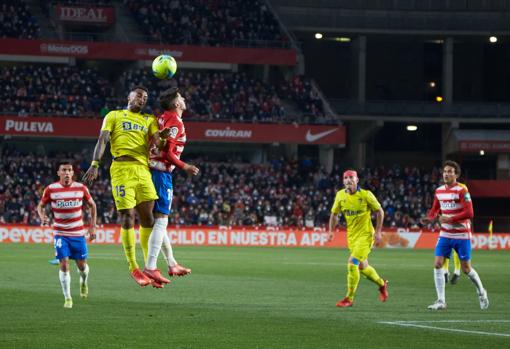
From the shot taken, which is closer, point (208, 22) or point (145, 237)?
point (145, 237)

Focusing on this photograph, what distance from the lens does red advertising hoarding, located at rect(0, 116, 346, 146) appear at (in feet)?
190

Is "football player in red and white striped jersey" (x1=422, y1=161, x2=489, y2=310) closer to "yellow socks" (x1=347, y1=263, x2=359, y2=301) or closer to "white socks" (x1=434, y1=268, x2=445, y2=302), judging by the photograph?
"white socks" (x1=434, y1=268, x2=445, y2=302)

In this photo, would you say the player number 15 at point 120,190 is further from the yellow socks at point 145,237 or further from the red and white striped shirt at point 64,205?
the red and white striped shirt at point 64,205

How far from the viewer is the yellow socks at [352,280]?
19719 mm

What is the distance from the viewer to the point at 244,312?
18.0 metres

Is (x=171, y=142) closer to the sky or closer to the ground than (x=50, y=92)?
closer to the ground

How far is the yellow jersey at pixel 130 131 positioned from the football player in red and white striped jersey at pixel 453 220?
6.48 m

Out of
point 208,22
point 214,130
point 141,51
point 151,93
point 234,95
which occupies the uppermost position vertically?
point 208,22

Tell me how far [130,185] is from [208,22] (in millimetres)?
51623

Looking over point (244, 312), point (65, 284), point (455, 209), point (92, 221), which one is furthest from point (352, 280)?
point (65, 284)

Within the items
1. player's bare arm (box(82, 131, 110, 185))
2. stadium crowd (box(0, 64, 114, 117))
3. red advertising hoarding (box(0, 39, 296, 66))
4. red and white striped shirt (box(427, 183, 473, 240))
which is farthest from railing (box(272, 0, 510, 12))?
player's bare arm (box(82, 131, 110, 185))

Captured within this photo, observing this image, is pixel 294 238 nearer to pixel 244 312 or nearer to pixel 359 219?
pixel 359 219

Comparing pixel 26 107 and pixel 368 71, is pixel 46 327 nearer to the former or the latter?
pixel 26 107

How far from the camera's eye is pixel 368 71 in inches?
2923
